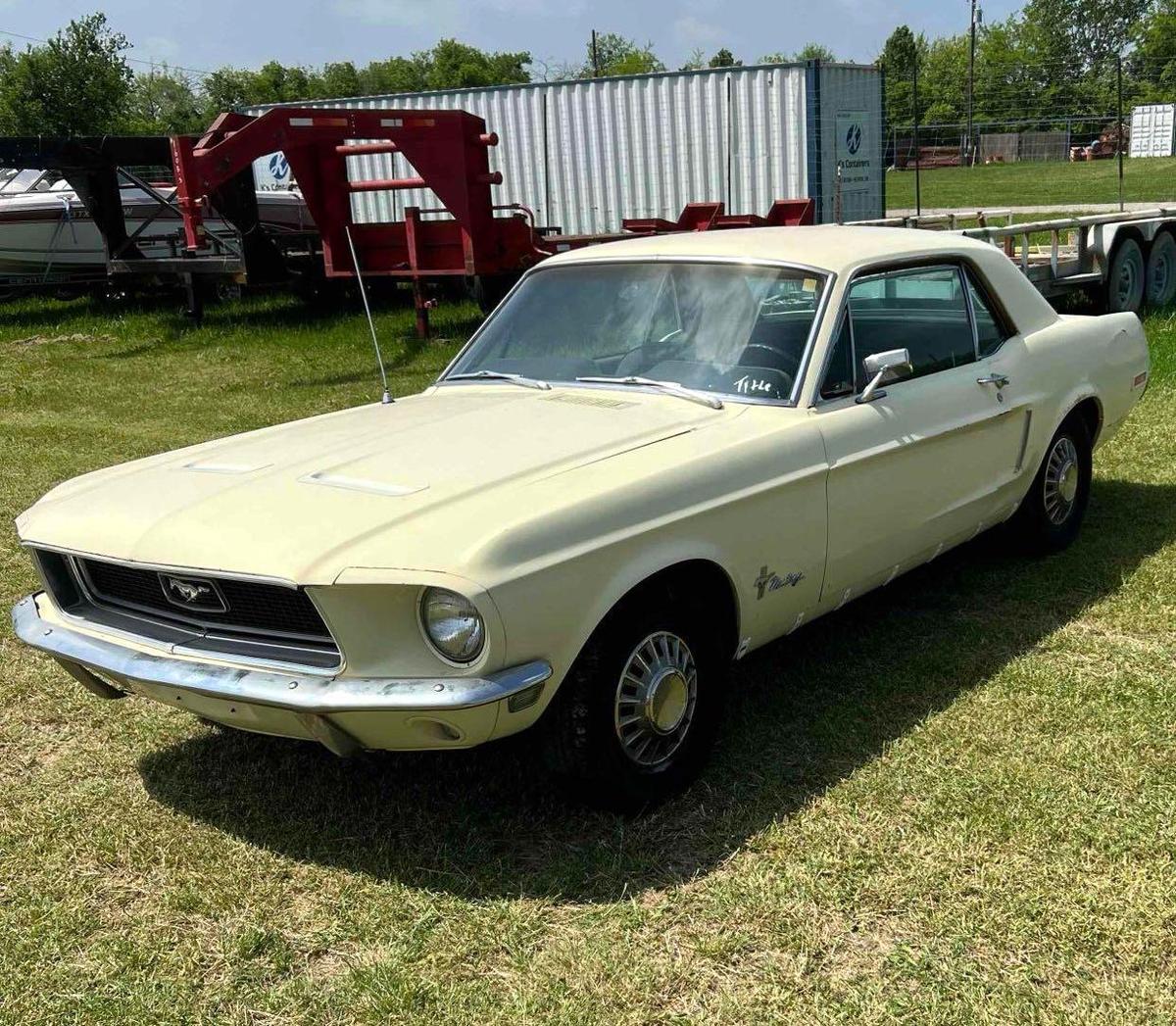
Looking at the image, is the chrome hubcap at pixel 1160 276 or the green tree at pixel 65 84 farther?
the green tree at pixel 65 84

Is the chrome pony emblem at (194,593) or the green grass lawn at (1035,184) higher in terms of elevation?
the green grass lawn at (1035,184)

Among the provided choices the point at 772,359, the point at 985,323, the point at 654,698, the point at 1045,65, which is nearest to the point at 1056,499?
the point at 985,323

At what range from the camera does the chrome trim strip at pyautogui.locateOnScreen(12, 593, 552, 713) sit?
2.96 m

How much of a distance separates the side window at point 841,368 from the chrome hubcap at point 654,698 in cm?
111

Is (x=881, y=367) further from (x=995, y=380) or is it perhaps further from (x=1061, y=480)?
(x=1061, y=480)

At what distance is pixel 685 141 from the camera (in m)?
17.1

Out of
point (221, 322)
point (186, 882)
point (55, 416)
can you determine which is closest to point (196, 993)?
point (186, 882)

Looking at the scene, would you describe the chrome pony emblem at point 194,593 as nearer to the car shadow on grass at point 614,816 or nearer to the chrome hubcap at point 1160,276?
the car shadow on grass at point 614,816

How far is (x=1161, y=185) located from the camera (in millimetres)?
31016

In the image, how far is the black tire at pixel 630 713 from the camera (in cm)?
329

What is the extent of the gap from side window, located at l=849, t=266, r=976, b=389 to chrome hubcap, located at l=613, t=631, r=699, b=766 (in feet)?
→ 4.27

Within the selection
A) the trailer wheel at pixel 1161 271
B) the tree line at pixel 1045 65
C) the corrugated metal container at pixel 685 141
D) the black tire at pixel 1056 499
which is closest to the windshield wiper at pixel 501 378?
the black tire at pixel 1056 499

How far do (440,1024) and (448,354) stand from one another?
33.3 ft

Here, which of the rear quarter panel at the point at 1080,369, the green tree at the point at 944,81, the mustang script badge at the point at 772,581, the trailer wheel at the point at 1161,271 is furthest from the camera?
the green tree at the point at 944,81
